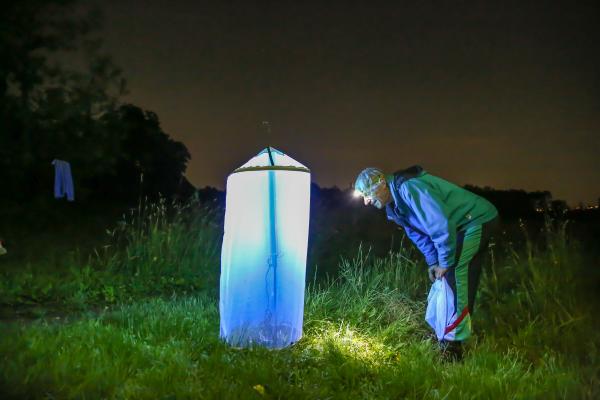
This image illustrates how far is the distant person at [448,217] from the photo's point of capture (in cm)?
439

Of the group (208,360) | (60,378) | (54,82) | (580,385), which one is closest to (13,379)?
(60,378)

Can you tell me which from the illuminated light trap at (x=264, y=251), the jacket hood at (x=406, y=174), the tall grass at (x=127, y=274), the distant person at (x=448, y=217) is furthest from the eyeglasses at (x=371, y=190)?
the tall grass at (x=127, y=274)

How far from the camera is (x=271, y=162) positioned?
469 centimetres

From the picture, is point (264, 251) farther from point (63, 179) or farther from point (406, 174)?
point (63, 179)

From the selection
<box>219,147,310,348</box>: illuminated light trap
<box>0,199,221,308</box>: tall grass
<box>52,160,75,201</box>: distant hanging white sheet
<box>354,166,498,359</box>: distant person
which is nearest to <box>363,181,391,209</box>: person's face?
<box>354,166,498,359</box>: distant person

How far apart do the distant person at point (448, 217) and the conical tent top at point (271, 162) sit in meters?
0.48

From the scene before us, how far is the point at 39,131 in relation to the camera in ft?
54.4

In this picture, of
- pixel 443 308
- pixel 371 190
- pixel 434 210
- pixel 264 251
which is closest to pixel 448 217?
pixel 434 210

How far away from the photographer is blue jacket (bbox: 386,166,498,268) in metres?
4.34

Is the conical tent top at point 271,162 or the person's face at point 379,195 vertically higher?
the conical tent top at point 271,162

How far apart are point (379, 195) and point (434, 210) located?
1.35ft

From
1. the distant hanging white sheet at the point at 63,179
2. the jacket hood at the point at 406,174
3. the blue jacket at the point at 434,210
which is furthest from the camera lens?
the distant hanging white sheet at the point at 63,179

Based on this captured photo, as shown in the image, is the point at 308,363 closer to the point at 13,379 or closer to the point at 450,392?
the point at 450,392

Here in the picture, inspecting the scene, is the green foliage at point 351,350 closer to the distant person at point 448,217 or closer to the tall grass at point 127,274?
the distant person at point 448,217
